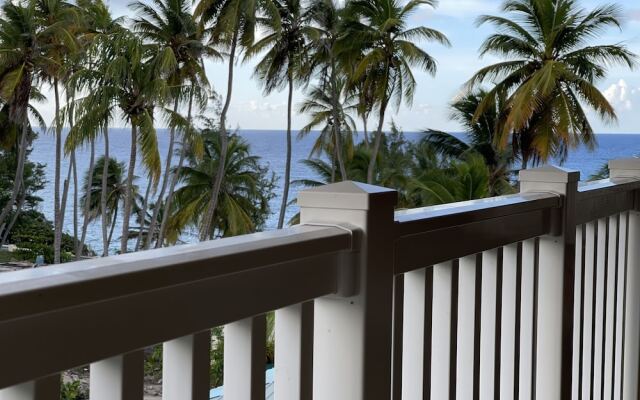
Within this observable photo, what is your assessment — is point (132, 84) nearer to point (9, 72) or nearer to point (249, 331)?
point (9, 72)

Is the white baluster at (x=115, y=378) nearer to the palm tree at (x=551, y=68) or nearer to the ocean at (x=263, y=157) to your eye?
the palm tree at (x=551, y=68)

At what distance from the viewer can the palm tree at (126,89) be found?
1923 cm

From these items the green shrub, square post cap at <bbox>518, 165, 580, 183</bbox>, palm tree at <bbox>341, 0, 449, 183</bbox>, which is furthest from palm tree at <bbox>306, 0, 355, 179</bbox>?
square post cap at <bbox>518, 165, 580, 183</bbox>

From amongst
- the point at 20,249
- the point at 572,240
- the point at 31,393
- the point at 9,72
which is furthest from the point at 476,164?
the point at 20,249

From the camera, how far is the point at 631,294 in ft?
6.30

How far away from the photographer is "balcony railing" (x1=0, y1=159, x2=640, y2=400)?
52cm

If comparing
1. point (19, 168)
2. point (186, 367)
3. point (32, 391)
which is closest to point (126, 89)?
point (19, 168)

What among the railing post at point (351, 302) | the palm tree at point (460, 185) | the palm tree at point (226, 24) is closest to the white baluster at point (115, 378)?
the railing post at point (351, 302)

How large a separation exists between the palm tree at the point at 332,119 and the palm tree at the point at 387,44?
227 cm

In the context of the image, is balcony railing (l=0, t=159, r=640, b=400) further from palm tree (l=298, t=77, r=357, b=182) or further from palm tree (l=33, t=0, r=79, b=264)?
palm tree (l=298, t=77, r=357, b=182)

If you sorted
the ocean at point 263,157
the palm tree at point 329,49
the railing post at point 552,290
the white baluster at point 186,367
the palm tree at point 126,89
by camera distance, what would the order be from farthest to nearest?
the ocean at point 263,157 < the palm tree at point 329,49 < the palm tree at point 126,89 < the railing post at point 552,290 < the white baluster at point 186,367

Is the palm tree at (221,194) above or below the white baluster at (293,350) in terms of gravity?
below

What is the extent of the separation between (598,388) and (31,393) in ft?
4.82

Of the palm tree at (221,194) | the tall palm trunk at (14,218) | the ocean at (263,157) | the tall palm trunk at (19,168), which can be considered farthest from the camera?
the ocean at (263,157)
